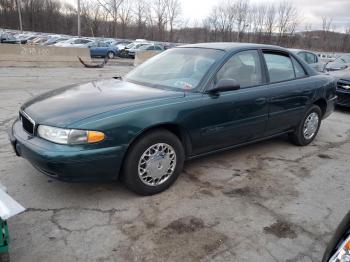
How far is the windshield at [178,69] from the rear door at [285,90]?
967 millimetres

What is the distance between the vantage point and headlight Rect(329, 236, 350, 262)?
5.53 ft

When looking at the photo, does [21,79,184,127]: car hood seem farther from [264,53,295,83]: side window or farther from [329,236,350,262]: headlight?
[329,236,350,262]: headlight

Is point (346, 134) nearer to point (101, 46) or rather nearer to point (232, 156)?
point (232, 156)

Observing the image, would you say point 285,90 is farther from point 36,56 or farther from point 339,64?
point 36,56

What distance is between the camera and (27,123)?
11.5 ft

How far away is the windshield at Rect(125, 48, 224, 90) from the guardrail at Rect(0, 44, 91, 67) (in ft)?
43.3

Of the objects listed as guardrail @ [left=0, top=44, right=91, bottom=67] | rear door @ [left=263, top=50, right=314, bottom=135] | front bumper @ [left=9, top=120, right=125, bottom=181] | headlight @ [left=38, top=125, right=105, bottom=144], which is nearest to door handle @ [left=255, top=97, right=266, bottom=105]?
rear door @ [left=263, top=50, right=314, bottom=135]

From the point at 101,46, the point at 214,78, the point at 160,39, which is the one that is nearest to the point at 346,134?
the point at 214,78

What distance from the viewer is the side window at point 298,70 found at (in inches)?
205

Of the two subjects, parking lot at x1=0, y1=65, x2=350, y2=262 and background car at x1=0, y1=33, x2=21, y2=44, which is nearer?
parking lot at x1=0, y1=65, x2=350, y2=262

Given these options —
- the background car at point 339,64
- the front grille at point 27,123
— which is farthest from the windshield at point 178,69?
the background car at point 339,64

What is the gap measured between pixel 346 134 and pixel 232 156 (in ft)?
9.92

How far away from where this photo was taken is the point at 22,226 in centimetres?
304

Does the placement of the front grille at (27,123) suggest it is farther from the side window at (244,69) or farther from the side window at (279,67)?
the side window at (279,67)
